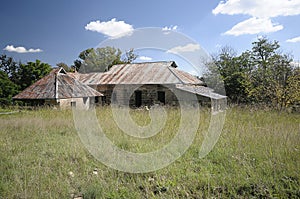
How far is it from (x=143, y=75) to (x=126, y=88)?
1.95 metres

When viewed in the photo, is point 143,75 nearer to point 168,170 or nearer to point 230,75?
point 230,75

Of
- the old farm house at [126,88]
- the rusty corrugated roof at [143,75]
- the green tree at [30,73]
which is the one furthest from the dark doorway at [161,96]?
the green tree at [30,73]

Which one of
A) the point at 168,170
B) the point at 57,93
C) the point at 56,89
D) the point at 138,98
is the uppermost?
the point at 56,89

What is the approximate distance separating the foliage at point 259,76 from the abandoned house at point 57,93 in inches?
447

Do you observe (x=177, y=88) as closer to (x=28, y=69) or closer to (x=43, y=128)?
(x=43, y=128)

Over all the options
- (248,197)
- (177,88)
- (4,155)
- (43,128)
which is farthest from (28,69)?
(248,197)

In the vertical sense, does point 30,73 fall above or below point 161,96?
above

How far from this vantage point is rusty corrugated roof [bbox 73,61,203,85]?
57.7ft

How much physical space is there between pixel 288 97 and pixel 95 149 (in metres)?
12.9

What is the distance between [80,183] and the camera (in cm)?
326

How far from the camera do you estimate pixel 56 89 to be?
14969 millimetres

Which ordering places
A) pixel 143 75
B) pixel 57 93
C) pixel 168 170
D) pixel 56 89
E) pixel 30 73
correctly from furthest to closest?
1. pixel 30 73
2. pixel 143 75
3. pixel 56 89
4. pixel 57 93
5. pixel 168 170

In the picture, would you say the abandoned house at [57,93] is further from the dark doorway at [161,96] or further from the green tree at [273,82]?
the green tree at [273,82]

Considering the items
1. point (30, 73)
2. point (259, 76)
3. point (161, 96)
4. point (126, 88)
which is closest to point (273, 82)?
point (259, 76)
